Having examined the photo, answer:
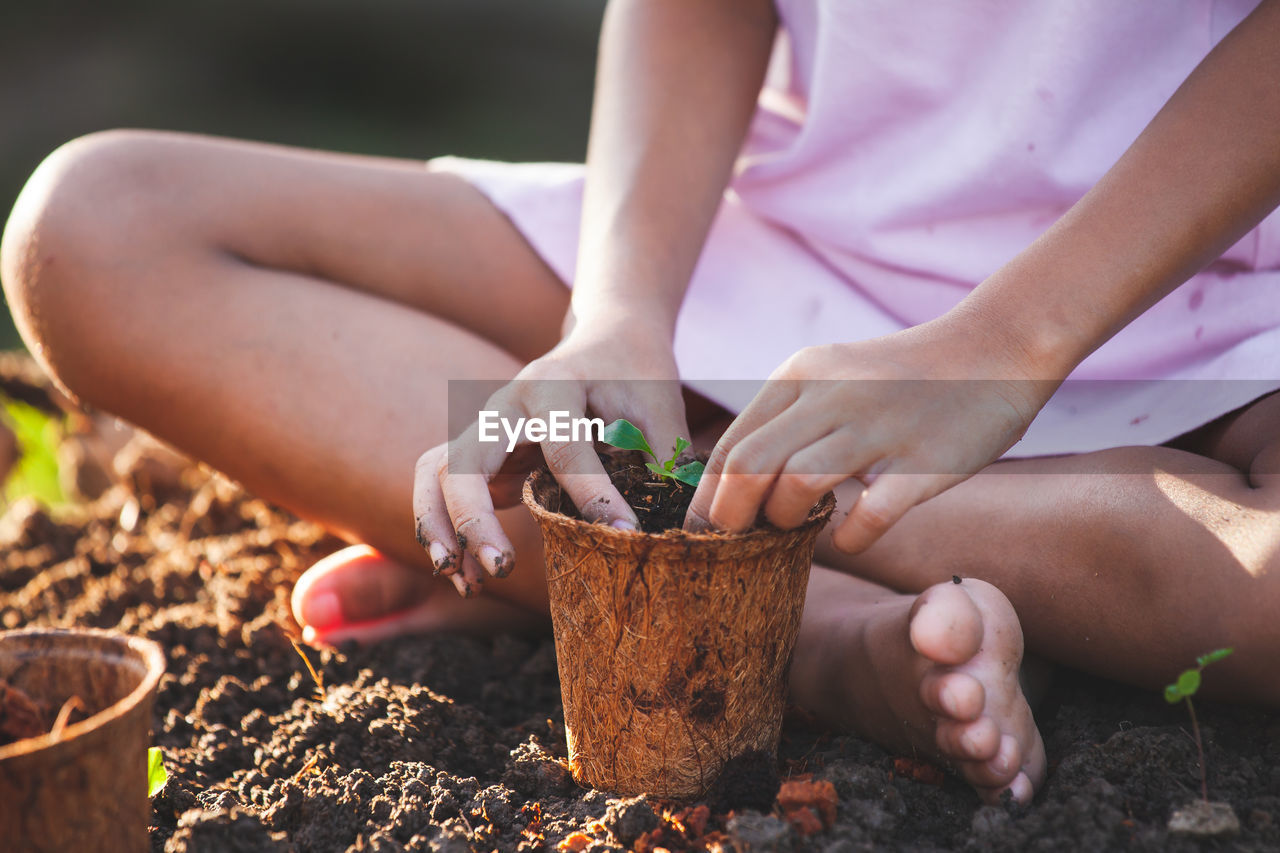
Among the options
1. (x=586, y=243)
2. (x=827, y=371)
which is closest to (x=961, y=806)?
(x=827, y=371)

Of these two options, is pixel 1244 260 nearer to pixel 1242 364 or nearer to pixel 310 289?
pixel 1242 364

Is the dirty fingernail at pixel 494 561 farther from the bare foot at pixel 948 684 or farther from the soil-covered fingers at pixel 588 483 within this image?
the bare foot at pixel 948 684

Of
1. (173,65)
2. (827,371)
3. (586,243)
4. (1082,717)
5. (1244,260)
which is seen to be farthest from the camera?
(173,65)

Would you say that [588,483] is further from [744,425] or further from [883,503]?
[883,503]

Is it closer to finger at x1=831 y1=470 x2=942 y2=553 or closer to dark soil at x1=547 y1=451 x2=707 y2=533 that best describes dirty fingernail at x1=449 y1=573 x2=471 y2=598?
dark soil at x1=547 y1=451 x2=707 y2=533

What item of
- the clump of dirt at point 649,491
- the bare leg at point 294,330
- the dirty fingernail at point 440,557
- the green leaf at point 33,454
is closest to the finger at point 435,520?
the dirty fingernail at point 440,557

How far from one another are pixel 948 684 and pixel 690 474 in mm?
380

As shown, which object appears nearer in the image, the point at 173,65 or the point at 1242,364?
the point at 1242,364

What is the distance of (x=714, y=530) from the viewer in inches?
45.4

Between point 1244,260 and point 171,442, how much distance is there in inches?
68.2

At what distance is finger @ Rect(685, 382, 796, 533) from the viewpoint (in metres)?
1.12

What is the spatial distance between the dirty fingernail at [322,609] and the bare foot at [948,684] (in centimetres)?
89

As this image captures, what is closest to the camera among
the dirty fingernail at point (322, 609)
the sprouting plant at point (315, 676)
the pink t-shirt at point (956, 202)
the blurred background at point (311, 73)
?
the pink t-shirt at point (956, 202)

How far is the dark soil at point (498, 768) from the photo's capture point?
1.14 metres
